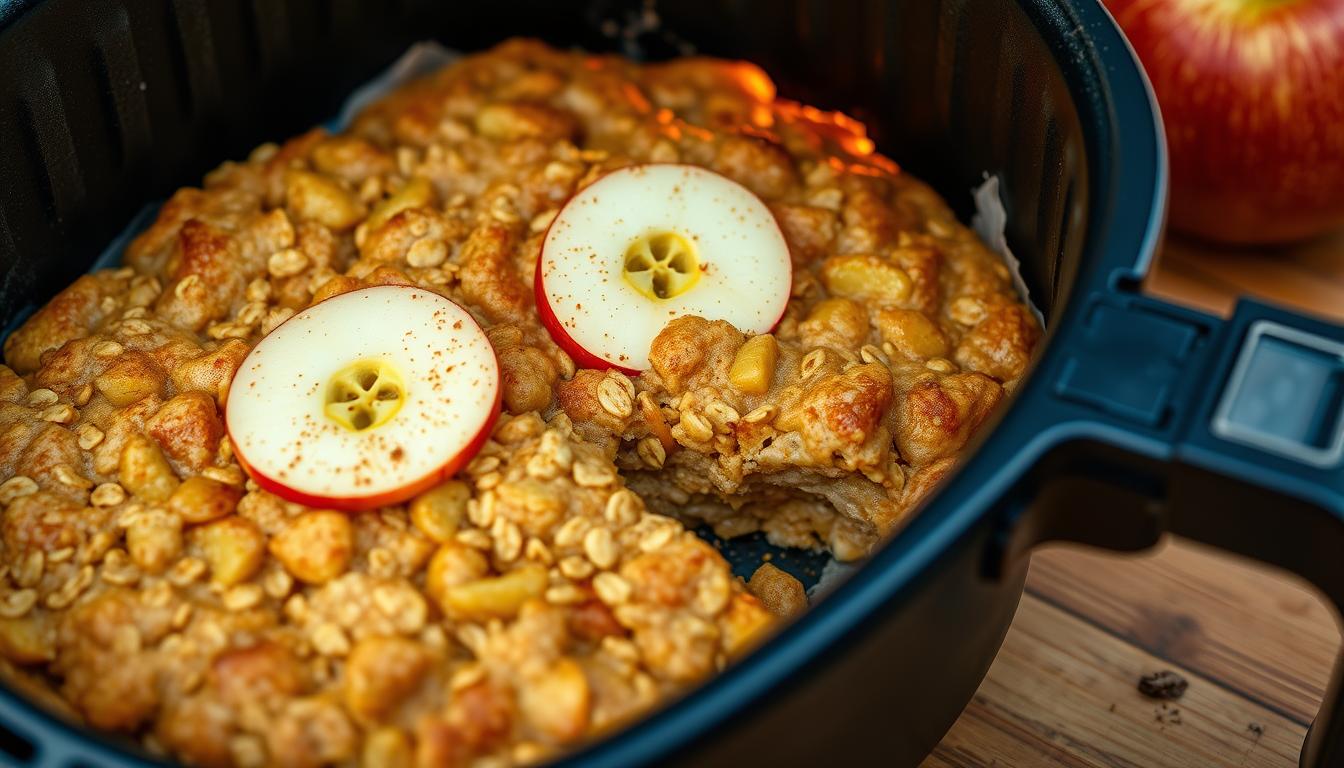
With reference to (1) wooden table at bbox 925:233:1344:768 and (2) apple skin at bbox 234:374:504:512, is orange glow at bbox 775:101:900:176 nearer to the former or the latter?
(1) wooden table at bbox 925:233:1344:768

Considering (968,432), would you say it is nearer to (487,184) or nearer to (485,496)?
(485,496)

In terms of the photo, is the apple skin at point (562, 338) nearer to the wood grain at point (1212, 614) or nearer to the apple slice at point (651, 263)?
the apple slice at point (651, 263)

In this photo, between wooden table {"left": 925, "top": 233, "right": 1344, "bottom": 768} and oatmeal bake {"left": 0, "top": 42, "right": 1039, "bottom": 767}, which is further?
wooden table {"left": 925, "top": 233, "right": 1344, "bottom": 768}

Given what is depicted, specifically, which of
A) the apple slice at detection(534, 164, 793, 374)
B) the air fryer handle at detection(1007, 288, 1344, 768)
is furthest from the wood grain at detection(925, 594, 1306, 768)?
the apple slice at detection(534, 164, 793, 374)

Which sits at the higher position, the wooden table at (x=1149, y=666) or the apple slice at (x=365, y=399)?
the apple slice at (x=365, y=399)

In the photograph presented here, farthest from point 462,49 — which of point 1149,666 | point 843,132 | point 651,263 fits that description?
point 1149,666

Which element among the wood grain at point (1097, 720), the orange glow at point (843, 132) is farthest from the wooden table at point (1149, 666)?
the orange glow at point (843, 132)

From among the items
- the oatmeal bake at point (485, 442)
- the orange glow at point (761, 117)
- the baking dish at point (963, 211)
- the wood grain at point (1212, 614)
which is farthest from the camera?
the orange glow at point (761, 117)
